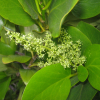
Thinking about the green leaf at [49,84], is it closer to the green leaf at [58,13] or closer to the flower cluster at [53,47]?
the flower cluster at [53,47]

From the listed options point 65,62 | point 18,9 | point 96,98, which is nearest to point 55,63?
point 65,62

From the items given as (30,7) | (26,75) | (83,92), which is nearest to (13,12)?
(30,7)

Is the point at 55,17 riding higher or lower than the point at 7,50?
higher

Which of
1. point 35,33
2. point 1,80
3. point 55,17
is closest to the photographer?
point 55,17

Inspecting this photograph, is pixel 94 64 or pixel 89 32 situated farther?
pixel 89 32

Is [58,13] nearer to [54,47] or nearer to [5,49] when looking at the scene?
[54,47]

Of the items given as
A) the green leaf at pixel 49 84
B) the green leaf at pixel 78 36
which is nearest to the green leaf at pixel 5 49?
the green leaf at pixel 49 84

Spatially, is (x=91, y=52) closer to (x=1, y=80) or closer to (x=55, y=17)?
(x=55, y=17)
